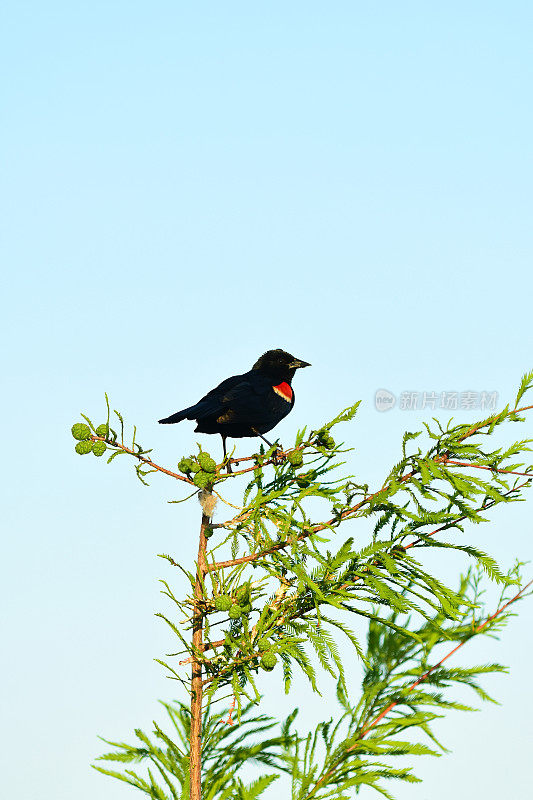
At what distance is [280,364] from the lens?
927cm

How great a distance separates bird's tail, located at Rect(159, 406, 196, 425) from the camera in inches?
328

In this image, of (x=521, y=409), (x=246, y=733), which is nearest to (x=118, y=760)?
(x=246, y=733)

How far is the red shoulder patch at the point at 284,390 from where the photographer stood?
28.8 ft

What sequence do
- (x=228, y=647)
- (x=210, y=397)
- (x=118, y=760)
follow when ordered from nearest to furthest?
1. (x=228, y=647)
2. (x=118, y=760)
3. (x=210, y=397)

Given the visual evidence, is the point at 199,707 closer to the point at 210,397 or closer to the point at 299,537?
the point at 299,537

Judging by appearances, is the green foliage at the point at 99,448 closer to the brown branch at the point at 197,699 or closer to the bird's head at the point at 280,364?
the brown branch at the point at 197,699

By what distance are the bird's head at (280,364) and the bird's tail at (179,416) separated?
3.74 feet

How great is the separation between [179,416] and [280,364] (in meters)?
1.38

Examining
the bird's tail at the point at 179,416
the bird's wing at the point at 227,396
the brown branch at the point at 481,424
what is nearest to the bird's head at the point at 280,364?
the bird's wing at the point at 227,396

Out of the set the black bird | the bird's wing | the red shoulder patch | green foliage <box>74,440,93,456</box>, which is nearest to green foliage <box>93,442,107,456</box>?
green foliage <box>74,440,93,456</box>

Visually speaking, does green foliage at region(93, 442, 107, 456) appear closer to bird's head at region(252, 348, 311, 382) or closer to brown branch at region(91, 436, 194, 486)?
brown branch at region(91, 436, 194, 486)

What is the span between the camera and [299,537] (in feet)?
25.1

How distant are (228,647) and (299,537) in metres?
1.04

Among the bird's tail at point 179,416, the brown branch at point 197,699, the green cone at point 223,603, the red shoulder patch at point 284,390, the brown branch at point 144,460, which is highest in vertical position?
the red shoulder patch at point 284,390
